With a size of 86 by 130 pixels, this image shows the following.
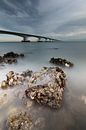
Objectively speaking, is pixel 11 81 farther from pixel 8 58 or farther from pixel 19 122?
pixel 8 58

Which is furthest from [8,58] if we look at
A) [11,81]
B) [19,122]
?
[19,122]

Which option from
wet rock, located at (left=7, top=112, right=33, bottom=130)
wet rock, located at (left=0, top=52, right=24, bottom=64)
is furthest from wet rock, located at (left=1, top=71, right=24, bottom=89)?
wet rock, located at (left=0, top=52, right=24, bottom=64)

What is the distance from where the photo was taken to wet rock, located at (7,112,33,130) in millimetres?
7117

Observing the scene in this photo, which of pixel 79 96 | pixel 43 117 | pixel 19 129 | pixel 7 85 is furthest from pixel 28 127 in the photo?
pixel 7 85

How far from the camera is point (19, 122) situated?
287 inches

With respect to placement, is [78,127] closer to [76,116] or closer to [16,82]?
[76,116]

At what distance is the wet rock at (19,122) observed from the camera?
280 inches

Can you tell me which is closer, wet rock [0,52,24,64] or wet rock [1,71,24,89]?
wet rock [1,71,24,89]

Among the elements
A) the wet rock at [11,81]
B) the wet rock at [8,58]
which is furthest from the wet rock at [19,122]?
the wet rock at [8,58]

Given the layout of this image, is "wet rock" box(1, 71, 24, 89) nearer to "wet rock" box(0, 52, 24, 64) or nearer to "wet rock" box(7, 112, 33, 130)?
"wet rock" box(7, 112, 33, 130)

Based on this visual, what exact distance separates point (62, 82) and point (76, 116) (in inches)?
A: 182

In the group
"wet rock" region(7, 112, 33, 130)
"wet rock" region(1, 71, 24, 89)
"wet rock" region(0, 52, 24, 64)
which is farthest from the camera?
"wet rock" region(0, 52, 24, 64)

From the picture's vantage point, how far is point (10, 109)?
29.6ft

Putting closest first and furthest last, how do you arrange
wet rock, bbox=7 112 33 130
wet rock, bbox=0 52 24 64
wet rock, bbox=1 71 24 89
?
wet rock, bbox=7 112 33 130, wet rock, bbox=1 71 24 89, wet rock, bbox=0 52 24 64
